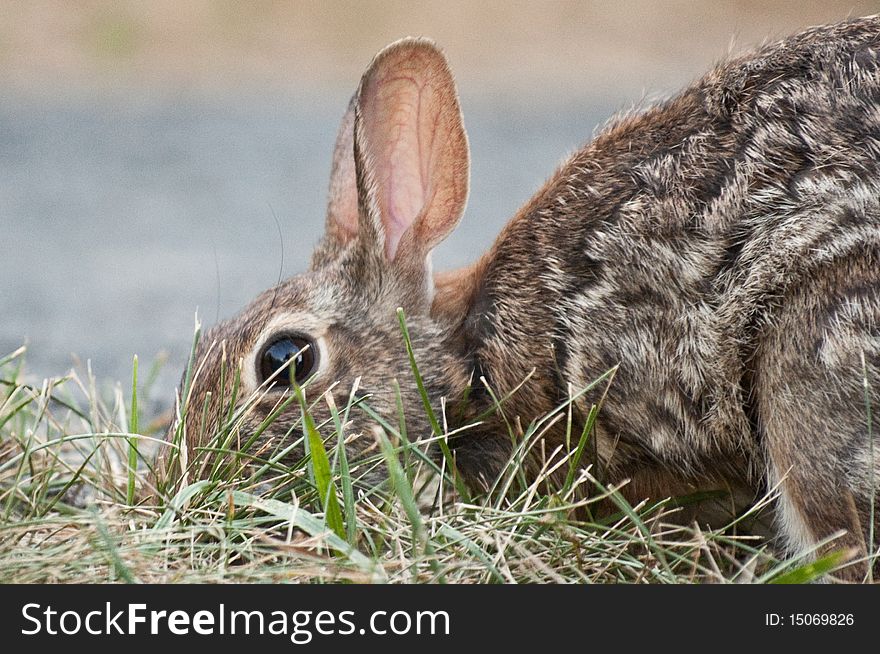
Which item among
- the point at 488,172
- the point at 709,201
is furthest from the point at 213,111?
the point at 709,201

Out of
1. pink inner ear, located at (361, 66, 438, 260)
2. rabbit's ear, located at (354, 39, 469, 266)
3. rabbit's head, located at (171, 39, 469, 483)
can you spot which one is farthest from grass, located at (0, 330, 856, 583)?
pink inner ear, located at (361, 66, 438, 260)

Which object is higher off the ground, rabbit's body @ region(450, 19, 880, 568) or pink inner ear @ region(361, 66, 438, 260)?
pink inner ear @ region(361, 66, 438, 260)

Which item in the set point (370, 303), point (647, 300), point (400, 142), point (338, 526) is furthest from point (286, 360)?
point (647, 300)

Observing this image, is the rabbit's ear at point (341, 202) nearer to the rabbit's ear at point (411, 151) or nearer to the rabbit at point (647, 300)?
the rabbit at point (647, 300)

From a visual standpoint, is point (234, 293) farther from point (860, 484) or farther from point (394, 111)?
point (860, 484)

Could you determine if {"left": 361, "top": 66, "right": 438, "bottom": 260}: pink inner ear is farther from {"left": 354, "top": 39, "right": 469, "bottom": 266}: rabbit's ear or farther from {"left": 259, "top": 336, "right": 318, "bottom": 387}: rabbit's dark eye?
{"left": 259, "top": 336, "right": 318, "bottom": 387}: rabbit's dark eye

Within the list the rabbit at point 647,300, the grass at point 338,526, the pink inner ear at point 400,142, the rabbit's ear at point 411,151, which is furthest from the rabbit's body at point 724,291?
the pink inner ear at point 400,142
